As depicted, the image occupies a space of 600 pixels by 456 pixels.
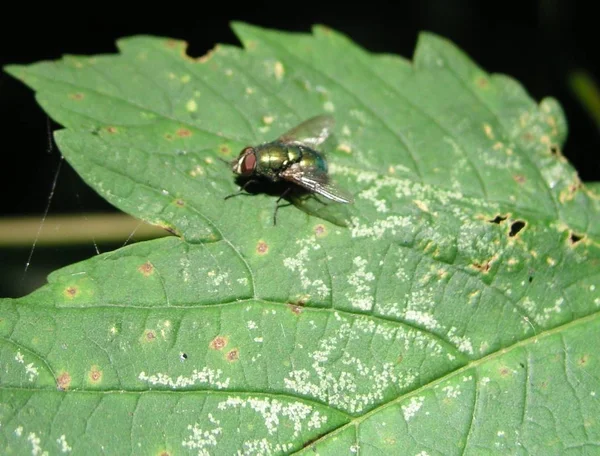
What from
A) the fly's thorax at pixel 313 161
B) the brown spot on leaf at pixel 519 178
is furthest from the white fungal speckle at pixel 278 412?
the brown spot on leaf at pixel 519 178

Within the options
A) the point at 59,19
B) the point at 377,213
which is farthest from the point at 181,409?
the point at 59,19

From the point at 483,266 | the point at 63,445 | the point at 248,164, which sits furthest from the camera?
the point at 248,164

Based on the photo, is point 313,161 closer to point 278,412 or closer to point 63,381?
point 278,412

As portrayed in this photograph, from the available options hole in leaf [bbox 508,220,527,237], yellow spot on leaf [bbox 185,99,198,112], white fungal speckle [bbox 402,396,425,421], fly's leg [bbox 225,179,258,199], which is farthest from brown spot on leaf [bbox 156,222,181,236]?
hole in leaf [bbox 508,220,527,237]

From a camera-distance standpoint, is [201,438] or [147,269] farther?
[147,269]

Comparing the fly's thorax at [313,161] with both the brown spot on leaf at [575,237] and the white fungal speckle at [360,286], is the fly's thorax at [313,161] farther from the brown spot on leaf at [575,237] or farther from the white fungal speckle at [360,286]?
the brown spot on leaf at [575,237]

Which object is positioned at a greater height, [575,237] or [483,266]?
[575,237]

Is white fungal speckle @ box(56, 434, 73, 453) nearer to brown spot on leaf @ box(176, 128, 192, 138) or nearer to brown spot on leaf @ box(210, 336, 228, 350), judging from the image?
brown spot on leaf @ box(210, 336, 228, 350)

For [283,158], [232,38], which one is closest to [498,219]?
[283,158]
